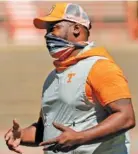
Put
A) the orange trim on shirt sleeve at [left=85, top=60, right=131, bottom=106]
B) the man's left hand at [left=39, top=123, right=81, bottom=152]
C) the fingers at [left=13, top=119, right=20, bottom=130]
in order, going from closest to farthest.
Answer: the man's left hand at [left=39, top=123, right=81, bottom=152], the orange trim on shirt sleeve at [left=85, top=60, right=131, bottom=106], the fingers at [left=13, top=119, right=20, bottom=130]

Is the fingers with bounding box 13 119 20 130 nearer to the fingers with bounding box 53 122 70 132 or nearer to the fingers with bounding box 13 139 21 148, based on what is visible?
the fingers with bounding box 13 139 21 148

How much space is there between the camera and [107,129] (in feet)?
12.6

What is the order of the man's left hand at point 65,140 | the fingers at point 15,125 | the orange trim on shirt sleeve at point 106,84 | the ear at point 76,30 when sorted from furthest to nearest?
the fingers at point 15,125 → the ear at point 76,30 → the orange trim on shirt sleeve at point 106,84 → the man's left hand at point 65,140

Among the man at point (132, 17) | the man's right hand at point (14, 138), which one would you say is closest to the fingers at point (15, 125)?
the man's right hand at point (14, 138)

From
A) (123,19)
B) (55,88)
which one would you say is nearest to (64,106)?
(55,88)

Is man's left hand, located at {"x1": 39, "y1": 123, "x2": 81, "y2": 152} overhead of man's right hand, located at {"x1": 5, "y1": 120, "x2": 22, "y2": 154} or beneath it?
overhead

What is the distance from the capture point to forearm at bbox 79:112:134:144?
12.6 feet

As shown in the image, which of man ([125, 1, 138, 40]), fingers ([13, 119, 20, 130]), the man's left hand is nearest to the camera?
the man's left hand

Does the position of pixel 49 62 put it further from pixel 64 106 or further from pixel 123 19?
pixel 64 106

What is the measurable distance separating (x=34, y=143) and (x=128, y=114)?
88cm

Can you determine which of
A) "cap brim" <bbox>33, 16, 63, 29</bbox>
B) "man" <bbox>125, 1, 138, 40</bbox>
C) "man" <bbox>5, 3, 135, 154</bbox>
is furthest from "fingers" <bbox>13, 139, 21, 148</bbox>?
"man" <bbox>125, 1, 138, 40</bbox>

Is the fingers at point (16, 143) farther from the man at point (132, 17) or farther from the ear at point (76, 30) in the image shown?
the man at point (132, 17)

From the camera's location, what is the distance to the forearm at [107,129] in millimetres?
3838

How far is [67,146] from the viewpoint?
12.5ft
